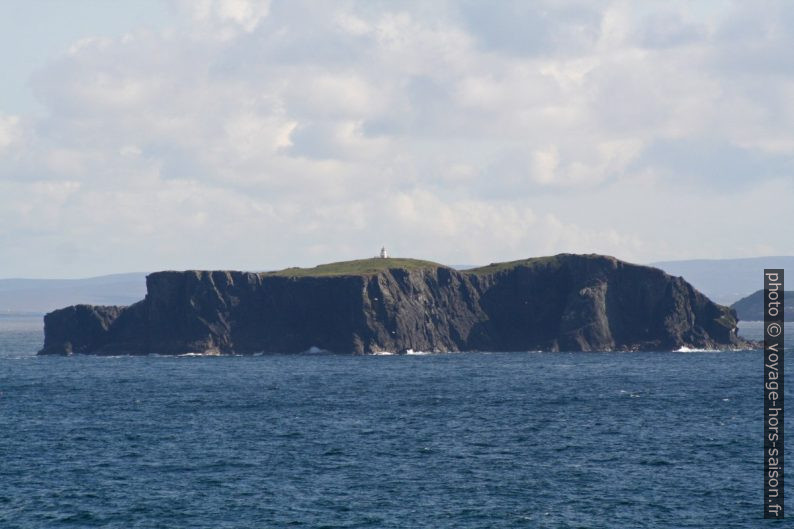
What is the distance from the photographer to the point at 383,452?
10144cm

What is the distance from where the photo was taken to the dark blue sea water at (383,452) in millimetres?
78688

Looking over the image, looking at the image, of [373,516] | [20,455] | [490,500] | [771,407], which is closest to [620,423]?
[771,407]

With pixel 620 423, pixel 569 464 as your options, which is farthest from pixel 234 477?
pixel 620 423

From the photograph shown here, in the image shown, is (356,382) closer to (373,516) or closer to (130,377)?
(130,377)

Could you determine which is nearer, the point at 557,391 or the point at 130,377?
the point at 557,391

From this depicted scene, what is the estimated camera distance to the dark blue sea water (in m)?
78.7

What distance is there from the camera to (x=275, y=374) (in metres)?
179

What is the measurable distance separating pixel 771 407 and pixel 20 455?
78609 mm

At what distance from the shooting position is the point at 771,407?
420ft

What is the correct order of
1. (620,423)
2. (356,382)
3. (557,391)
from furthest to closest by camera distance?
(356,382)
(557,391)
(620,423)

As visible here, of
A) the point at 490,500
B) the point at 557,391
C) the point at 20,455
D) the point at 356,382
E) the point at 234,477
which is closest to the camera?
the point at 490,500

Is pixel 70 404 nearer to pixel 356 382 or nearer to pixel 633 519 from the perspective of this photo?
pixel 356 382

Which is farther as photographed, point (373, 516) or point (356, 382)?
point (356, 382)

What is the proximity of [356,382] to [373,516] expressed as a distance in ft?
281
